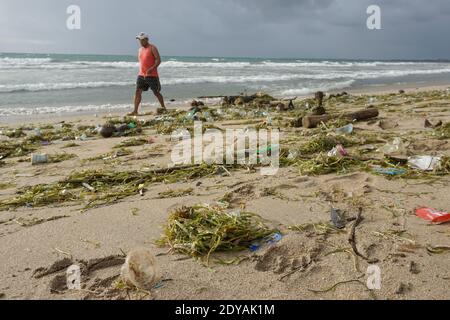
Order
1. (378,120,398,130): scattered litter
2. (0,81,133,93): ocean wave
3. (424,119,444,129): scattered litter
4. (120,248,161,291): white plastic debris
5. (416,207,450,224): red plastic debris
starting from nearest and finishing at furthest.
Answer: (120,248,161,291): white plastic debris < (416,207,450,224): red plastic debris < (424,119,444,129): scattered litter < (378,120,398,130): scattered litter < (0,81,133,93): ocean wave

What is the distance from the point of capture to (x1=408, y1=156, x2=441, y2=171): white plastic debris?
344 cm

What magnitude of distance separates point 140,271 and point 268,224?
0.98 m

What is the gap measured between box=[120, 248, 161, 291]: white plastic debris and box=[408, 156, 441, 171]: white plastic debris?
2684 millimetres

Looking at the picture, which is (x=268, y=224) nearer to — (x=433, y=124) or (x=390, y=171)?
(x=390, y=171)

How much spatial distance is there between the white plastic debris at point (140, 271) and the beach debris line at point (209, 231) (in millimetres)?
284

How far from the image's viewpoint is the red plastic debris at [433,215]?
241cm

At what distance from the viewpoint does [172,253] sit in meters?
2.21

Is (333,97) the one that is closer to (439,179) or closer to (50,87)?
(439,179)

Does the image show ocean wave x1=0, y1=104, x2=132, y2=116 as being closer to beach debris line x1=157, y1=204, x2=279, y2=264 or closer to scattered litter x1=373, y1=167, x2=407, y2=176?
scattered litter x1=373, y1=167, x2=407, y2=176

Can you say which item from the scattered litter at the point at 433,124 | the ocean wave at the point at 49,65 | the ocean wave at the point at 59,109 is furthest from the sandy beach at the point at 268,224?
the ocean wave at the point at 49,65

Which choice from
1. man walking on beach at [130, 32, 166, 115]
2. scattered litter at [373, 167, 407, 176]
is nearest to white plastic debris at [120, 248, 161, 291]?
scattered litter at [373, 167, 407, 176]

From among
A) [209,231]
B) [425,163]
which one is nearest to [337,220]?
[209,231]

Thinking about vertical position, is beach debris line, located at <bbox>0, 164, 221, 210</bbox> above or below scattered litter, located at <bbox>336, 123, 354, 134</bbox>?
below

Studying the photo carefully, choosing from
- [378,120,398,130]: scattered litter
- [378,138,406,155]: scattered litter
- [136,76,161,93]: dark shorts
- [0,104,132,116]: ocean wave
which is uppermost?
[136,76,161,93]: dark shorts
